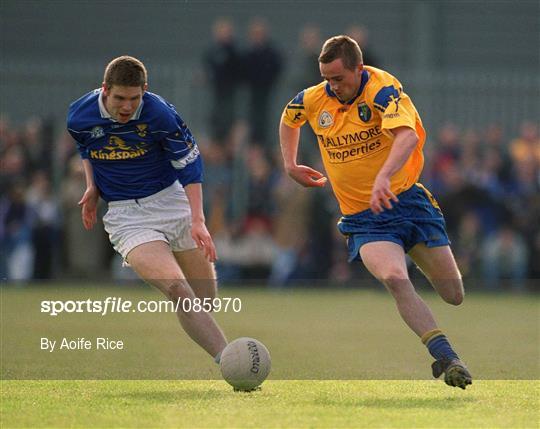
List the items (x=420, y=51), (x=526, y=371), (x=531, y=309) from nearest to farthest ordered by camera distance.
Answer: (x=526, y=371) < (x=531, y=309) < (x=420, y=51)

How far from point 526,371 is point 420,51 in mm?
15713

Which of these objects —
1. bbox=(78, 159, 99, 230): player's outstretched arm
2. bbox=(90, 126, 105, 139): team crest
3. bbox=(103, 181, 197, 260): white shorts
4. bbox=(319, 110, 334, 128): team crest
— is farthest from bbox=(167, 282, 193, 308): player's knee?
bbox=(319, 110, 334, 128): team crest

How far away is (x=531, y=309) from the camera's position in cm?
1678

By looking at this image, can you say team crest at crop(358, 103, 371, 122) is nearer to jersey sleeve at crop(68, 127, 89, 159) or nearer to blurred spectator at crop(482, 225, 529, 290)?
jersey sleeve at crop(68, 127, 89, 159)

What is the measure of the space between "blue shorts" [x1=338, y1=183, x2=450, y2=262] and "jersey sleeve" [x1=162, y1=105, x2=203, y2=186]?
4.03ft

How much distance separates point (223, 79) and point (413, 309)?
1284 centimetres

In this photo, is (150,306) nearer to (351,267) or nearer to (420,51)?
(351,267)

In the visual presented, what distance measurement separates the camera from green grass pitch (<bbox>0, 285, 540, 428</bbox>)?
739 cm

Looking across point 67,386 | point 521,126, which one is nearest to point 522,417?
point 67,386

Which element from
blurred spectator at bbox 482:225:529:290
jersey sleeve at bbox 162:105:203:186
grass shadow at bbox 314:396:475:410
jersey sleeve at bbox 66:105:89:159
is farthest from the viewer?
blurred spectator at bbox 482:225:529:290

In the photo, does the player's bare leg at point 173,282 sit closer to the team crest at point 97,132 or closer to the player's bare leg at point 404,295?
the team crest at point 97,132

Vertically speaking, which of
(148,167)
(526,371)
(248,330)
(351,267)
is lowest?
(351,267)

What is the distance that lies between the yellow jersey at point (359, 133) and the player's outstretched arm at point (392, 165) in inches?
8.5

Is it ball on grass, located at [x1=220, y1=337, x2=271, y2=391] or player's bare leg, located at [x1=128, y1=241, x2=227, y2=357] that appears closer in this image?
ball on grass, located at [x1=220, y1=337, x2=271, y2=391]
